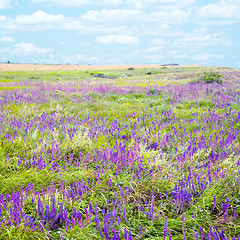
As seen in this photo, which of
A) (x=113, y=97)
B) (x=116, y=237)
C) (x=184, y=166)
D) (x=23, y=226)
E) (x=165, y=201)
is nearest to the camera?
(x=116, y=237)

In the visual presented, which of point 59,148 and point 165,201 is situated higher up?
point 59,148

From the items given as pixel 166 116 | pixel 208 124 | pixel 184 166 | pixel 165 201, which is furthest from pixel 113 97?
pixel 165 201

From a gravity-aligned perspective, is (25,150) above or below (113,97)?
below

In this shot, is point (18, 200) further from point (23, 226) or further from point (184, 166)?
point (184, 166)

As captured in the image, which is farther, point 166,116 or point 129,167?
point 166,116

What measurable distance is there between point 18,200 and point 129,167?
142cm

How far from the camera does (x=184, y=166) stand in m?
3.30

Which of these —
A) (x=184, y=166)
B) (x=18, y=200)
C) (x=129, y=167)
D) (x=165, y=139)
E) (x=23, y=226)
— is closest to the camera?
(x=23, y=226)

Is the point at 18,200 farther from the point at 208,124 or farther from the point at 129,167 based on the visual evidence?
the point at 208,124

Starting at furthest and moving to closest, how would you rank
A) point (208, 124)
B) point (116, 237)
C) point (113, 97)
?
1. point (113, 97)
2. point (208, 124)
3. point (116, 237)

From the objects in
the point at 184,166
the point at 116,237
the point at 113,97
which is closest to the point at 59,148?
the point at 184,166

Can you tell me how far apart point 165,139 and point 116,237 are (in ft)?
8.56

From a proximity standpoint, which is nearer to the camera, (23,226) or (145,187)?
(23,226)

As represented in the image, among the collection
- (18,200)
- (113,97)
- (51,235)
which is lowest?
(51,235)
